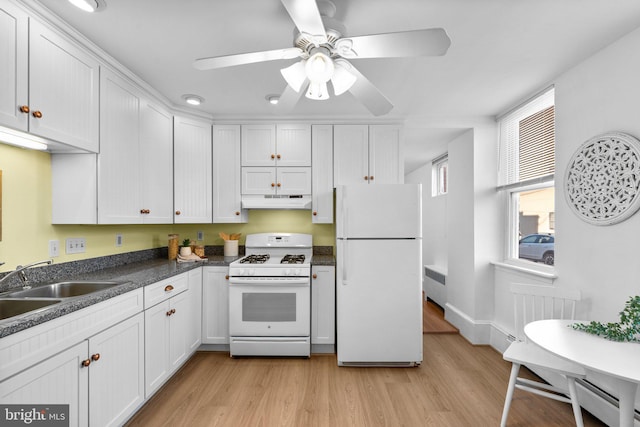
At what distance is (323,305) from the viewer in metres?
2.96

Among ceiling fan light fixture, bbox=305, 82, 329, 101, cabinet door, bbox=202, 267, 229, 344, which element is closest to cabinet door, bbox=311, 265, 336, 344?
cabinet door, bbox=202, 267, 229, 344

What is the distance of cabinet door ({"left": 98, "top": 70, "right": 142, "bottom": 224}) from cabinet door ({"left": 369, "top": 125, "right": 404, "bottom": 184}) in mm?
2195

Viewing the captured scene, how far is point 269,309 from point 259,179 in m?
1.36

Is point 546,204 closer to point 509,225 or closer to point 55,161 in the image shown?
point 509,225

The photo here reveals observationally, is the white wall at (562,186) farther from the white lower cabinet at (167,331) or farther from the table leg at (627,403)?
the white lower cabinet at (167,331)

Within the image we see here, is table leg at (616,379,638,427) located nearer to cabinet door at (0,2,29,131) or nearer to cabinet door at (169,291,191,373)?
cabinet door at (169,291,191,373)

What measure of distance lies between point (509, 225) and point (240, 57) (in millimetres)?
3025

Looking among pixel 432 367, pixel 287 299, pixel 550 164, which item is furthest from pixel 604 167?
pixel 287 299

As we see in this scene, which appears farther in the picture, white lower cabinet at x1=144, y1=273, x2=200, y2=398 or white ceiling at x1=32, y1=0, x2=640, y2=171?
white lower cabinet at x1=144, y1=273, x2=200, y2=398

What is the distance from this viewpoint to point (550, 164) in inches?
101

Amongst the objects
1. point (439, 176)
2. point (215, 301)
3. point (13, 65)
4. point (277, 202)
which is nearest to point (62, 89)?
point (13, 65)

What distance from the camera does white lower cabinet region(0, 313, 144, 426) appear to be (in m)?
1.28

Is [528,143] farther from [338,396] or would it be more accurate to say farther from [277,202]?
[338,396]

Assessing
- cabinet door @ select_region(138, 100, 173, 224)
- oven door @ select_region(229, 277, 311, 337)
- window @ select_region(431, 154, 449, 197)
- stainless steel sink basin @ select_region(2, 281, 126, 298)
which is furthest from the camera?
window @ select_region(431, 154, 449, 197)
